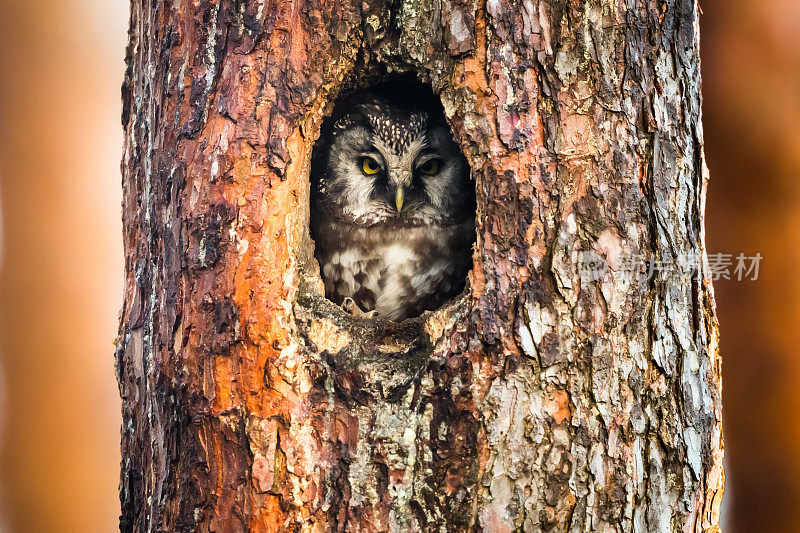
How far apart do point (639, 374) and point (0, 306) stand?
10.0ft

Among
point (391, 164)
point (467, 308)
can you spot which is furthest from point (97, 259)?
point (467, 308)

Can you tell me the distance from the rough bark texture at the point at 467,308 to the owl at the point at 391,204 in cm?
68

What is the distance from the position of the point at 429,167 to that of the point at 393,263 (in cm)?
40

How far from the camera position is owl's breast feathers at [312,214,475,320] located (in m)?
2.39

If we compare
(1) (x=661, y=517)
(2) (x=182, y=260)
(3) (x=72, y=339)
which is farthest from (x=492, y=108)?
(3) (x=72, y=339)

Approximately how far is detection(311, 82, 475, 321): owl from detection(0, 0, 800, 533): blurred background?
1.19 meters

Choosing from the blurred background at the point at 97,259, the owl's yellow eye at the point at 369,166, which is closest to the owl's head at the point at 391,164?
the owl's yellow eye at the point at 369,166

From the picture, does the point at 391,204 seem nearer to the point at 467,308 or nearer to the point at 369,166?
the point at 369,166

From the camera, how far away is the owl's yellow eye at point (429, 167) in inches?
91.9

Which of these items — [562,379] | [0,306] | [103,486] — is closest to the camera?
[562,379]

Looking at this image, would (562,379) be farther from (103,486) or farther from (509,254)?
(103,486)

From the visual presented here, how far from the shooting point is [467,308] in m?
1.51

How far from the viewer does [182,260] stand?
1.57 m

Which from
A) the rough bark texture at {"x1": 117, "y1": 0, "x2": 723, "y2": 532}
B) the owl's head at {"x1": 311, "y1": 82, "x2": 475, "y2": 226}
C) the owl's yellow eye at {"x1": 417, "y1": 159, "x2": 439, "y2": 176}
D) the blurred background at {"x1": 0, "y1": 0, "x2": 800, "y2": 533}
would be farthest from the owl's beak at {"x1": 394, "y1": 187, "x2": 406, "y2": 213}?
the blurred background at {"x1": 0, "y1": 0, "x2": 800, "y2": 533}
